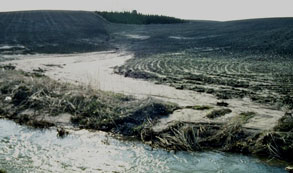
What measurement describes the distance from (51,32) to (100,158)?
116ft

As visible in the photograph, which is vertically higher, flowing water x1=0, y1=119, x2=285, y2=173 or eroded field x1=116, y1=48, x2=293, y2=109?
eroded field x1=116, y1=48, x2=293, y2=109

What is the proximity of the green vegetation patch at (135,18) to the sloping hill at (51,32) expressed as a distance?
287 cm

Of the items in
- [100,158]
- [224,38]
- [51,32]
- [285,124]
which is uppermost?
[224,38]

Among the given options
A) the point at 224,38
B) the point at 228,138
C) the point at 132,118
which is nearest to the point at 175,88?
the point at 132,118

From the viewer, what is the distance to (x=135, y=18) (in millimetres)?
60938

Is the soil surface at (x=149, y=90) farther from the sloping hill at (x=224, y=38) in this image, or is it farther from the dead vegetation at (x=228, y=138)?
the sloping hill at (x=224, y=38)

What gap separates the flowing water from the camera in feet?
25.1

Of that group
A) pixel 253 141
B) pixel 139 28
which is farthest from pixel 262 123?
pixel 139 28

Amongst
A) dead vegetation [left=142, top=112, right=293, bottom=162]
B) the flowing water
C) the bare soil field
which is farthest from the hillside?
the flowing water

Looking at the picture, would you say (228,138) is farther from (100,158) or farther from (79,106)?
(79,106)

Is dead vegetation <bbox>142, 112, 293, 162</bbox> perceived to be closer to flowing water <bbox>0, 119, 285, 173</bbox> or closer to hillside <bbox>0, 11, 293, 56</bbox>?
flowing water <bbox>0, 119, 285, 173</bbox>

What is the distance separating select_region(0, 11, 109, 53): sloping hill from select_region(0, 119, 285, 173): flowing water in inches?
858

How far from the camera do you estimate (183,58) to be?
1011 inches

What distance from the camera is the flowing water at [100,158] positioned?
7.66 meters
